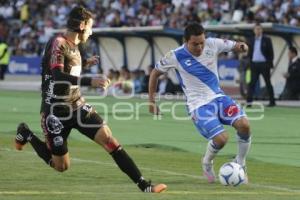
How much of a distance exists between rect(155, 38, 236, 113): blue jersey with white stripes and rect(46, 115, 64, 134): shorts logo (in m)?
1.87

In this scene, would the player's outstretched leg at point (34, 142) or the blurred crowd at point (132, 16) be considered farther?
the blurred crowd at point (132, 16)

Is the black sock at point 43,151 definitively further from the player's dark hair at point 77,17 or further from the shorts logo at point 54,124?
the player's dark hair at point 77,17

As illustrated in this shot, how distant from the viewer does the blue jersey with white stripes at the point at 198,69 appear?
12.7 m

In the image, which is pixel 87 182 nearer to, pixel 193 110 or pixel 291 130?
pixel 193 110

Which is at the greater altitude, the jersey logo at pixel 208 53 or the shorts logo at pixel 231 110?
the jersey logo at pixel 208 53

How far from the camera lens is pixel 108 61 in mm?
39750

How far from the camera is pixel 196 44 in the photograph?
41.3ft

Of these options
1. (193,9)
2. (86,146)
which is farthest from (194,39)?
(193,9)

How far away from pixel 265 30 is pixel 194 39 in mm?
18415

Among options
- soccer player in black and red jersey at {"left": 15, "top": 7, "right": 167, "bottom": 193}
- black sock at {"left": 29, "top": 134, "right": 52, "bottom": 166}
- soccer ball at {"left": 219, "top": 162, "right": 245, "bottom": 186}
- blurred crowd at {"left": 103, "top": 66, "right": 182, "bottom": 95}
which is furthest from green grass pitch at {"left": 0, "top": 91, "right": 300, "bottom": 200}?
blurred crowd at {"left": 103, "top": 66, "right": 182, "bottom": 95}

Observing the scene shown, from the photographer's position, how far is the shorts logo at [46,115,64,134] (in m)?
11.5

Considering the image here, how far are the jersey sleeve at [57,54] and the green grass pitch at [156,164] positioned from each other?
1.44 m

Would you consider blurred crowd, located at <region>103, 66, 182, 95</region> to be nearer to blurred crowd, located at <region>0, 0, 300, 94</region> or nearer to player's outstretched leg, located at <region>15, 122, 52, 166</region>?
blurred crowd, located at <region>0, 0, 300, 94</region>

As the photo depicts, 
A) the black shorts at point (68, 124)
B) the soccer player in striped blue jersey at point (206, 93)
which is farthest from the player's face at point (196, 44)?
the black shorts at point (68, 124)
